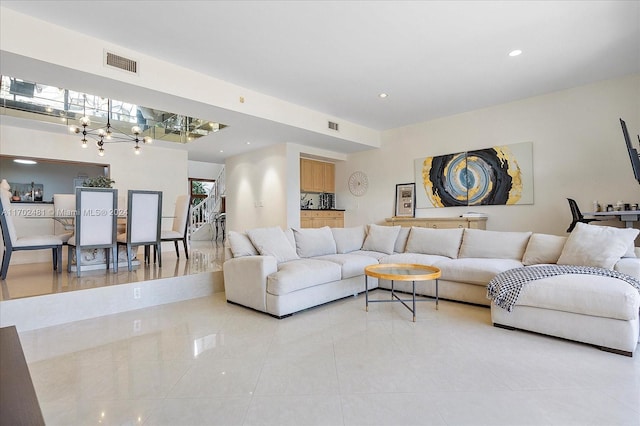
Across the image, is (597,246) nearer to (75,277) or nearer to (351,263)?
(351,263)

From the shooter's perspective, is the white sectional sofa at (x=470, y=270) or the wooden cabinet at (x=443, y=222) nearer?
the white sectional sofa at (x=470, y=270)

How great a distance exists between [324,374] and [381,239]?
297 cm

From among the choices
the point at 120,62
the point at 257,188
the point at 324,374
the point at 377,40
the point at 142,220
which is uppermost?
the point at 377,40

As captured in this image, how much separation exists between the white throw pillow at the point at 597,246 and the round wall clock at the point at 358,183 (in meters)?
4.45

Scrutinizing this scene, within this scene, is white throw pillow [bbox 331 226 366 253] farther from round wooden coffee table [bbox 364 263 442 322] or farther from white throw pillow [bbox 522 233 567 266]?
white throw pillow [bbox 522 233 567 266]

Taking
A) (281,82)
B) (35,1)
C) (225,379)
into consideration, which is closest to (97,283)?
(225,379)

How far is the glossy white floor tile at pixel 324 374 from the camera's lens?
5.34ft

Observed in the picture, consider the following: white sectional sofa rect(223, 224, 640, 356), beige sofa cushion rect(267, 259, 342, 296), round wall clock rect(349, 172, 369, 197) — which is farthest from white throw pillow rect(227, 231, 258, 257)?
round wall clock rect(349, 172, 369, 197)

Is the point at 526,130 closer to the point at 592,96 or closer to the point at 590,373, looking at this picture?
the point at 592,96

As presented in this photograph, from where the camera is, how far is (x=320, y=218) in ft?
24.2

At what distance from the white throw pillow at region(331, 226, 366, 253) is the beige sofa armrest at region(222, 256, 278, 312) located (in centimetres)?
143

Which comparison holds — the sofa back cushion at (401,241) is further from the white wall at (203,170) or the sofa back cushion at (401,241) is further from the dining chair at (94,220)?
the white wall at (203,170)

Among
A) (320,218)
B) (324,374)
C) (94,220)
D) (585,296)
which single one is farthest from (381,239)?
(94,220)

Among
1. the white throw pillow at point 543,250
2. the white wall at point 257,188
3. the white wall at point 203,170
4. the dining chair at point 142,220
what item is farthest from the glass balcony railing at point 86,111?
the white throw pillow at point 543,250
